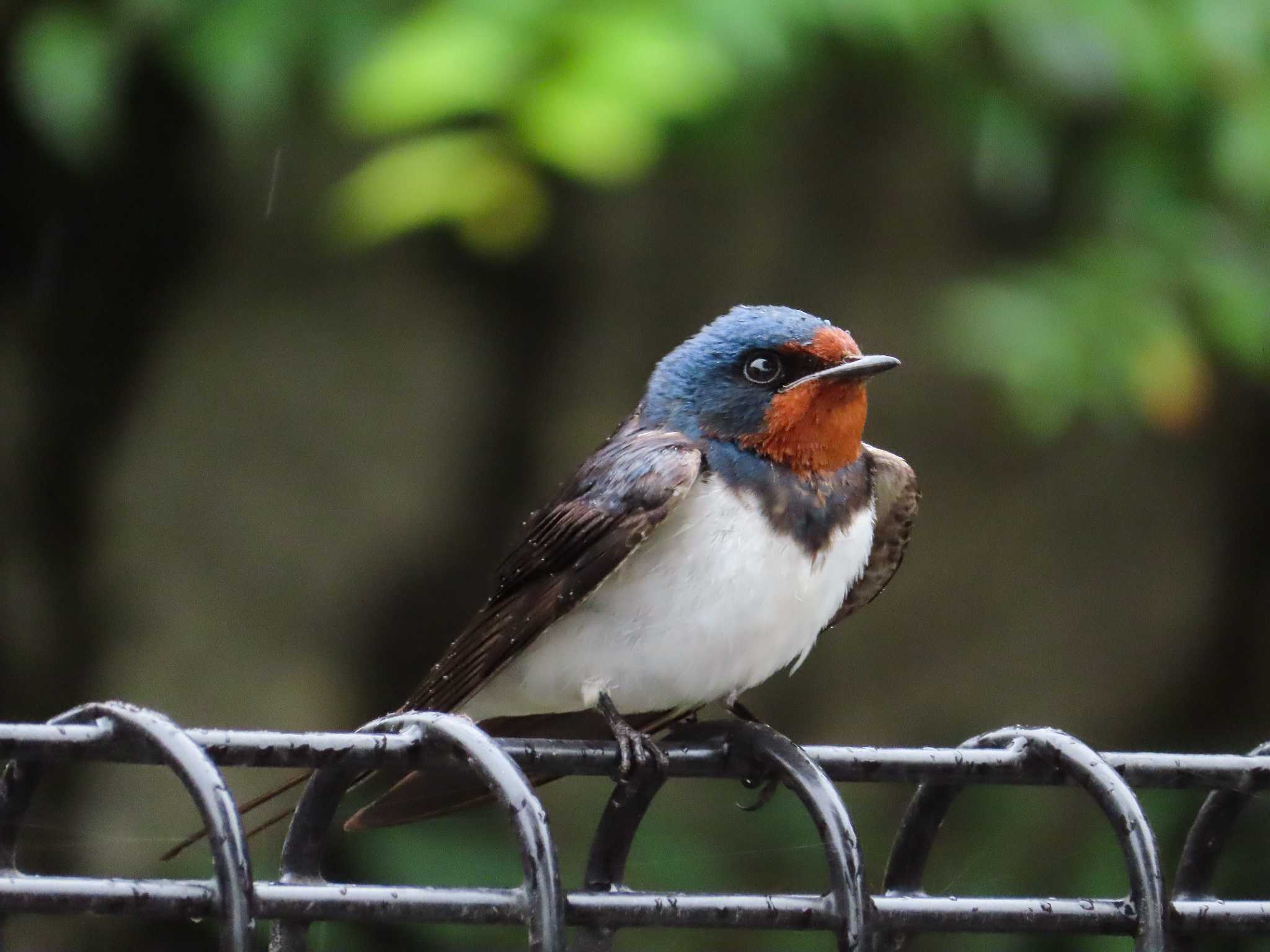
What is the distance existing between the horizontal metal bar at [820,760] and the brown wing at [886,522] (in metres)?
0.92

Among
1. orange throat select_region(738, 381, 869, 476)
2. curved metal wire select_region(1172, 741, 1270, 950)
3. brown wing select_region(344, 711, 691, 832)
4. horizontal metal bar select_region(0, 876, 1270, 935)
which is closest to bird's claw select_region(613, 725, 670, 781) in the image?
horizontal metal bar select_region(0, 876, 1270, 935)

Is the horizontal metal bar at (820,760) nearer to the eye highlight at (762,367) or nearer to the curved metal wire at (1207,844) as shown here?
the curved metal wire at (1207,844)

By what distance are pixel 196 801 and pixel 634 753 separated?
0.51 meters

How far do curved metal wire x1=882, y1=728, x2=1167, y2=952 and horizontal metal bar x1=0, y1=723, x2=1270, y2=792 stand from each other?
0.07 feet

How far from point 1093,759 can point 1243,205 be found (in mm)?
1885

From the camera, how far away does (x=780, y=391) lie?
1.93m

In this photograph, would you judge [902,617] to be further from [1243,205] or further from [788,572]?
[788,572]

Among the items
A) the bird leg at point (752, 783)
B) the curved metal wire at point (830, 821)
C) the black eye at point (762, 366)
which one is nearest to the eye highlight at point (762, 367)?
the black eye at point (762, 366)

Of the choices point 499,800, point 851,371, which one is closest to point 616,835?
point 499,800

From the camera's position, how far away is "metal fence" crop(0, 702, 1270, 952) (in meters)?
0.91

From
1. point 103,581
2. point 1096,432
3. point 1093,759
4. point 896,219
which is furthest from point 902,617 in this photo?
point 1093,759

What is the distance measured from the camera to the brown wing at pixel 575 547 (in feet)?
6.09

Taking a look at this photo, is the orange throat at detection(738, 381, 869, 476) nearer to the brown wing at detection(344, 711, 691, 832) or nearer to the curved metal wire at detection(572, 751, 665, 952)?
the brown wing at detection(344, 711, 691, 832)

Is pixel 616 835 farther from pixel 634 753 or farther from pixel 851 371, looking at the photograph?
pixel 851 371
